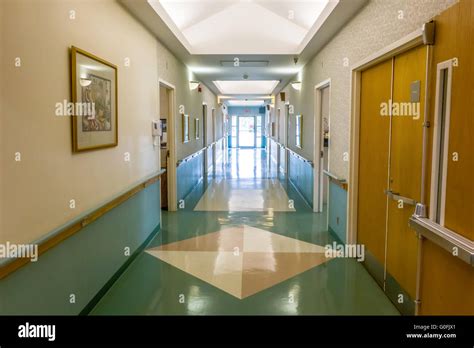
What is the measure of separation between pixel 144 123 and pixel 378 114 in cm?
278

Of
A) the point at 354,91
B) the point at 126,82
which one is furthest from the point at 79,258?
the point at 354,91

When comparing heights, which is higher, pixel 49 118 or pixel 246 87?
pixel 246 87

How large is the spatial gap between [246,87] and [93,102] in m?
12.5

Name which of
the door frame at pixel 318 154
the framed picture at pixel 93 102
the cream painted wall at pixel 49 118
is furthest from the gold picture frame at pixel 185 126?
the framed picture at pixel 93 102

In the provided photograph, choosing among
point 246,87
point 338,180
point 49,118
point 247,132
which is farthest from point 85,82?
point 247,132

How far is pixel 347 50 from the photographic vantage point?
4.80 m

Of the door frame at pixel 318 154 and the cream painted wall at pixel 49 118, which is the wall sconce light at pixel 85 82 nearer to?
the cream painted wall at pixel 49 118

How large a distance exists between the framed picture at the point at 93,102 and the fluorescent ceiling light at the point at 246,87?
11.0 meters

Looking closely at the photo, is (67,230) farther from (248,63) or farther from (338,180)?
(248,63)

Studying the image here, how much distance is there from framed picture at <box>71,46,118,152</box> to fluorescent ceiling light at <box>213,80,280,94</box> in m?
11.0

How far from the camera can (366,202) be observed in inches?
168

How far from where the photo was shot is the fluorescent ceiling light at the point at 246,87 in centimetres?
1472

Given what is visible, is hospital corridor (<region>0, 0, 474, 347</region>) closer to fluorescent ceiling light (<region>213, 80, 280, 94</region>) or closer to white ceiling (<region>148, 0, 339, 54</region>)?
white ceiling (<region>148, 0, 339, 54</region>)

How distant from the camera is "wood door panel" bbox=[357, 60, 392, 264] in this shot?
3.70 meters
